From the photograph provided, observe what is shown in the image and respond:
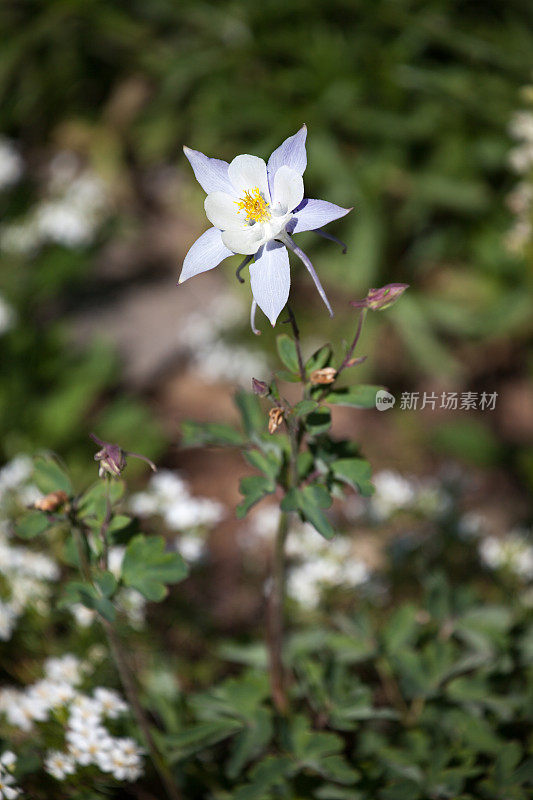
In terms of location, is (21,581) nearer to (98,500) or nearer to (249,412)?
(98,500)

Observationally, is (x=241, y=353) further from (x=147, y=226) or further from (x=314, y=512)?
(x=314, y=512)

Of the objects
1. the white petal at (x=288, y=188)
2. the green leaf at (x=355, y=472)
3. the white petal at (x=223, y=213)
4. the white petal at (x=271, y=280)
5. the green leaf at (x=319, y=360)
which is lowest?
the green leaf at (x=355, y=472)

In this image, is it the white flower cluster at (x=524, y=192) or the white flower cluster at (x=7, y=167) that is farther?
the white flower cluster at (x=7, y=167)

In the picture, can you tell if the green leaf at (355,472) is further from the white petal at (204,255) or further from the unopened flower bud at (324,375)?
the white petal at (204,255)

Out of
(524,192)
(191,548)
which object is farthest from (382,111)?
(191,548)

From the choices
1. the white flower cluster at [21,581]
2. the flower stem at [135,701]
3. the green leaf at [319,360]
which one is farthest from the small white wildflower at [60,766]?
the green leaf at [319,360]

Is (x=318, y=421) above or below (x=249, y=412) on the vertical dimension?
above

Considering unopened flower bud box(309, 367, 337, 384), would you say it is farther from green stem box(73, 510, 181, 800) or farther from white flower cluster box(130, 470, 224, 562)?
white flower cluster box(130, 470, 224, 562)

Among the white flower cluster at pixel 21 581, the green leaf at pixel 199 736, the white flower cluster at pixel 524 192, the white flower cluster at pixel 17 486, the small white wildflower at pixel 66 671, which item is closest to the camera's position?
the green leaf at pixel 199 736
